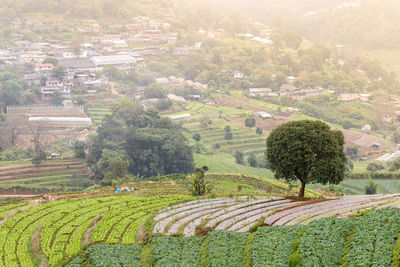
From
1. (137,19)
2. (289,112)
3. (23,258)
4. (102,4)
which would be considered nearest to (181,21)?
(137,19)

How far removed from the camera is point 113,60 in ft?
242

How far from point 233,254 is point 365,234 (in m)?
4.26

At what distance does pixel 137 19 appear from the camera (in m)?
91.4

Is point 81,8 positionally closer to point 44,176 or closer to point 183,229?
point 44,176

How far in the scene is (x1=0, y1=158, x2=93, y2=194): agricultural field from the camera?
34.7 meters

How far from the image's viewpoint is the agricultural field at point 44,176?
34.7 meters

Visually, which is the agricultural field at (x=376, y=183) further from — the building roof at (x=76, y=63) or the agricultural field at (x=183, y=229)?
the building roof at (x=76, y=63)

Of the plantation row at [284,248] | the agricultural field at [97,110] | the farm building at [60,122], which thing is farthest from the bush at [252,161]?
the plantation row at [284,248]

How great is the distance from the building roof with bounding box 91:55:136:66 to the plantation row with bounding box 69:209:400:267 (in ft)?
193

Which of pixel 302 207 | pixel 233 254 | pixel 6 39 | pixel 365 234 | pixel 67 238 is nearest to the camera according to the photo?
pixel 365 234

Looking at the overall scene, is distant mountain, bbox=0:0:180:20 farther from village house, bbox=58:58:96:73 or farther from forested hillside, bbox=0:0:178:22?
village house, bbox=58:58:96:73

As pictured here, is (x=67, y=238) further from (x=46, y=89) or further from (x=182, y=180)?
(x=46, y=89)

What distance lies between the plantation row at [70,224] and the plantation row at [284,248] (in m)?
1.70

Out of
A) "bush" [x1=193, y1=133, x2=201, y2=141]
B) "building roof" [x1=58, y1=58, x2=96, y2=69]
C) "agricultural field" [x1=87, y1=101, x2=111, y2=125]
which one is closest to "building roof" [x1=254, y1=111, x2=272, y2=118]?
"bush" [x1=193, y1=133, x2=201, y2=141]
